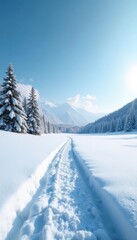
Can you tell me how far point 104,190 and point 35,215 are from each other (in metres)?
1.81

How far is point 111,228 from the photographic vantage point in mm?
2617

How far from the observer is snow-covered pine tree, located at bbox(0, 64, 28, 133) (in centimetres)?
1816

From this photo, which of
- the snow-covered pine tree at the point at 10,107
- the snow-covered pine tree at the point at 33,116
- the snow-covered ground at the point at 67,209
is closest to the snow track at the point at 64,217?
the snow-covered ground at the point at 67,209

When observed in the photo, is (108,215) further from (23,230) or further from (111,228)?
(23,230)

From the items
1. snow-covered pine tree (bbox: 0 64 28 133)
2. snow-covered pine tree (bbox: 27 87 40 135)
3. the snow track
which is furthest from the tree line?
the snow track

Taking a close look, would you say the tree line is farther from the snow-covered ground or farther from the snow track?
the snow track

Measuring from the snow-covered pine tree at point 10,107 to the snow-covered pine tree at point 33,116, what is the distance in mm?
8057

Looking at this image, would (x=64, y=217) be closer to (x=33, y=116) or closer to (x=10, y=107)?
(x=10, y=107)

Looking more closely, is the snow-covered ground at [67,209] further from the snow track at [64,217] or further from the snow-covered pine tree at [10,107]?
the snow-covered pine tree at [10,107]

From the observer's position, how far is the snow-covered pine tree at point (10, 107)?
1816cm

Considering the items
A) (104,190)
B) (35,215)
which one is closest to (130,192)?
(104,190)

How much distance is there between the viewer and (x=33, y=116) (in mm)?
28219

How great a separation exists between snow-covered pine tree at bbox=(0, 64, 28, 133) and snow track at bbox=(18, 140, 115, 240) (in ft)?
51.5

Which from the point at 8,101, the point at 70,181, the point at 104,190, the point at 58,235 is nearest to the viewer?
the point at 58,235
